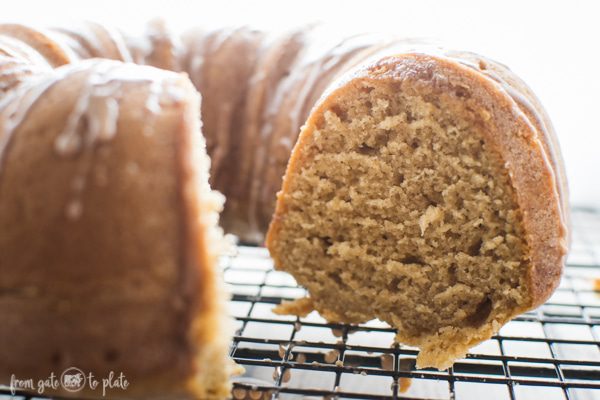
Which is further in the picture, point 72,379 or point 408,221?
point 408,221

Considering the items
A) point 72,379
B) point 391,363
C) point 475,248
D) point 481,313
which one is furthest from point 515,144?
point 72,379

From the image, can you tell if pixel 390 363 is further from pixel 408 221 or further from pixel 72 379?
pixel 72 379

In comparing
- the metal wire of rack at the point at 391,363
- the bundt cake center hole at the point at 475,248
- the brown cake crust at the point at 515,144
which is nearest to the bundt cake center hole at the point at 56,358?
the metal wire of rack at the point at 391,363

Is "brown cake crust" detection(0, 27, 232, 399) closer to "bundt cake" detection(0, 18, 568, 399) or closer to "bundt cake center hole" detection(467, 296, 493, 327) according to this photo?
"bundt cake" detection(0, 18, 568, 399)

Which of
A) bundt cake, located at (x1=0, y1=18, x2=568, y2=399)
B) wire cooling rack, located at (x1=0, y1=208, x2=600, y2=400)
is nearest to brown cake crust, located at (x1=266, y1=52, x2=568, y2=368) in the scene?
bundt cake, located at (x1=0, y1=18, x2=568, y2=399)

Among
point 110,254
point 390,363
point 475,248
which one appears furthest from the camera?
point 390,363
